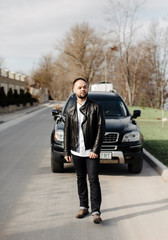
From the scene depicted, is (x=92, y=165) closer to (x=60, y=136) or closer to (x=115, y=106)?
(x=60, y=136)

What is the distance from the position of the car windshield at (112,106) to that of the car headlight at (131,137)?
3.88 feet

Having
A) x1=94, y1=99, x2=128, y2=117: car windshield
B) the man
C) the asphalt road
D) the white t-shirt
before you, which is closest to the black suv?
the asphalt road

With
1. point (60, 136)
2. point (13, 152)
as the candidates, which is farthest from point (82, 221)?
point (13, 152)

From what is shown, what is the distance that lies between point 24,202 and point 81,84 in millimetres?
2196

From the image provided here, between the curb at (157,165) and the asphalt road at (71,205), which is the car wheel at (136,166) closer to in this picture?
the asphalt road at (71,205)

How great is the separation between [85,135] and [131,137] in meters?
3.02

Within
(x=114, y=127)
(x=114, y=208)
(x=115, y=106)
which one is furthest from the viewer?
(x=115, y=106)

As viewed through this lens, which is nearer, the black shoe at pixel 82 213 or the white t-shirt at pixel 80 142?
the white t-shirt at pixel 80 142

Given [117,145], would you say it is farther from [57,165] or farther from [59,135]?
[57,165]

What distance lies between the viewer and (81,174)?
5031 millimetres

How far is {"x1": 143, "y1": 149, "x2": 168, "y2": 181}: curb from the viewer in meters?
7.54

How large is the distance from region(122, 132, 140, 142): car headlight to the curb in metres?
0.85

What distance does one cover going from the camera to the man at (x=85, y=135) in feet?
15.5

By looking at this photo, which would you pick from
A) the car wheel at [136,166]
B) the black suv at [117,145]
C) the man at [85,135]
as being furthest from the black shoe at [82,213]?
the car wheel at [136,166]
